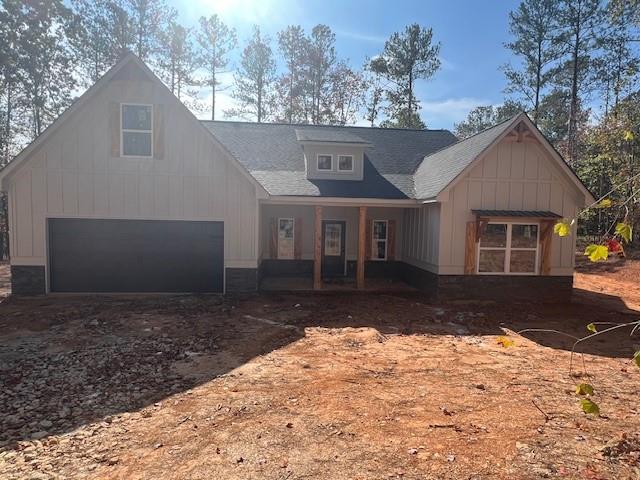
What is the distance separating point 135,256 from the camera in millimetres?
11445

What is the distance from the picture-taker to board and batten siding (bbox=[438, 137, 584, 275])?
11266mm

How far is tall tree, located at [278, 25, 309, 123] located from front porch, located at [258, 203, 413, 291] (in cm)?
1846

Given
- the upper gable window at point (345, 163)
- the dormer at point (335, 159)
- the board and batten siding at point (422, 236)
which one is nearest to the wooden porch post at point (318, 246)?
the dormer at point (335, 159)

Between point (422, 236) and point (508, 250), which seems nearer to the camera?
point (508, 250)

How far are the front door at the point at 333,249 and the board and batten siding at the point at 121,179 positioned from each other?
4.05 metres

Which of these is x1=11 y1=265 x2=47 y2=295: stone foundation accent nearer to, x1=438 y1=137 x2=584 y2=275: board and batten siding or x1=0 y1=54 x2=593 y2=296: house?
x1=0 y1=54 x2=593 y2=296: house

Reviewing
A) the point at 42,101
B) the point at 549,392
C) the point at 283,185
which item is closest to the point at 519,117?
the point at 283,185

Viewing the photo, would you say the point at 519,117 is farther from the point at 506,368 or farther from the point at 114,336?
the point at 114,336

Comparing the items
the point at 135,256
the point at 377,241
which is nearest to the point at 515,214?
the point at 377,241

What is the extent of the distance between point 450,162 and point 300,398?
9.47 metres

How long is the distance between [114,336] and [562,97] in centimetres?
3002

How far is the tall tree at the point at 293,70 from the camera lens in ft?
99.3

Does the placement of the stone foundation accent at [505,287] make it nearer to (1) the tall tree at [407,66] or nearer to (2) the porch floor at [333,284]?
(2) the porch floor at [333,284]

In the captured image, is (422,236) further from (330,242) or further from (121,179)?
(121,179)
